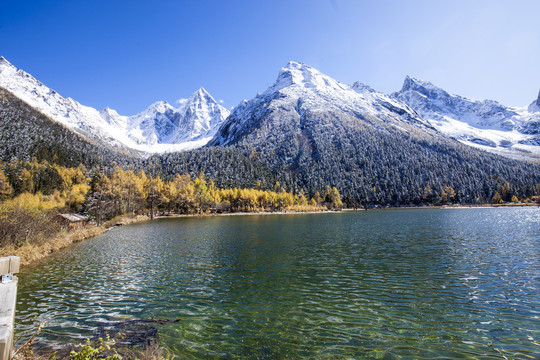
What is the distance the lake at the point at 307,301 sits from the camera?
11500 millimetres

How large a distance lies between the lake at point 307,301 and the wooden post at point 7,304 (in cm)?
690

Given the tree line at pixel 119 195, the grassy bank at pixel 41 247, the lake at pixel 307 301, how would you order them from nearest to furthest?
the lake at pixel 307 301, the grassy bank at pixel 41 247, the tree line at pixel 119 195

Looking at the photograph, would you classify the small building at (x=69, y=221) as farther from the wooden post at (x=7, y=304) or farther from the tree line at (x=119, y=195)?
the wooden post at (x=7, y=304)

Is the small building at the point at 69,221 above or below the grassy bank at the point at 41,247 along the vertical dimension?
above

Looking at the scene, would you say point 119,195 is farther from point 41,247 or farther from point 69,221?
point 41,247

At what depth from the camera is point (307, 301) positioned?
659 inches

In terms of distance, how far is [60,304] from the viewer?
56.6 ft

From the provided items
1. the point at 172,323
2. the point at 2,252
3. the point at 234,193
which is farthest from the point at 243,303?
the point at 234,193

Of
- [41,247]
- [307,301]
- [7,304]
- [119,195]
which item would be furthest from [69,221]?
[7,304]

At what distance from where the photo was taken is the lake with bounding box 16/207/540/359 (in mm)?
11500

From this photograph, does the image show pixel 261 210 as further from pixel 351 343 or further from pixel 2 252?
pixel 351 343

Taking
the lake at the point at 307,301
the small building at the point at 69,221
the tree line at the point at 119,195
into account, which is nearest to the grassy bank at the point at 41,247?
the lake at the point at 307,301

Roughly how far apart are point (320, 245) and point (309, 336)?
87.0 ft

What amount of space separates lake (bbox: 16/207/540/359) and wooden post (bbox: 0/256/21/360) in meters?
6.90
